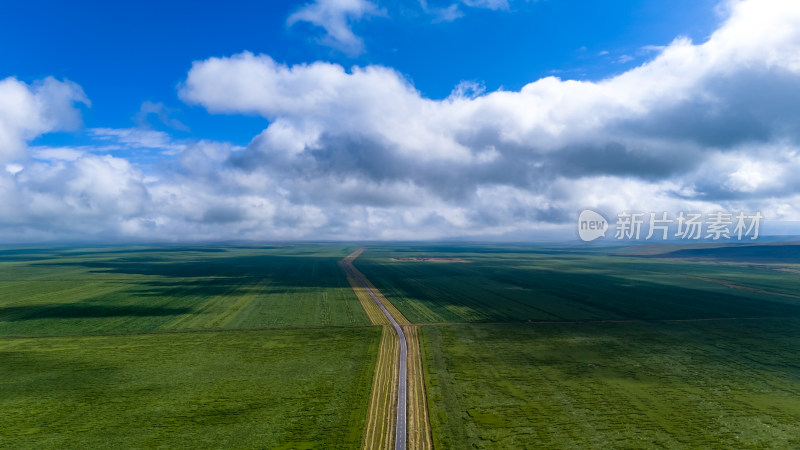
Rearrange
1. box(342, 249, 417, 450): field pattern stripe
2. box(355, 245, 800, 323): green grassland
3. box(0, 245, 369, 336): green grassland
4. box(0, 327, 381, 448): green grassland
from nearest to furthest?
box(0, 327, 381, 448): green grassland, box(342, 249, 417, 450): field pattern stripe, box(0, 245, 369, 336): green grassland, box(355, 245, 800, 323): green grassland

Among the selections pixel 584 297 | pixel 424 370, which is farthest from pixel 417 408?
pixel 584 297

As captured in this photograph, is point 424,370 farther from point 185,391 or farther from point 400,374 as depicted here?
point 185,391

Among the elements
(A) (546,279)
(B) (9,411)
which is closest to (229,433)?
(B) (9,411)

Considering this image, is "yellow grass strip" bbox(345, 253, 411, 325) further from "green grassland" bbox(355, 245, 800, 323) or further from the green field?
the green field

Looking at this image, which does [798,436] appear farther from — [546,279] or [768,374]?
[546,279]

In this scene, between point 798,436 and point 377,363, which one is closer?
point 798,436

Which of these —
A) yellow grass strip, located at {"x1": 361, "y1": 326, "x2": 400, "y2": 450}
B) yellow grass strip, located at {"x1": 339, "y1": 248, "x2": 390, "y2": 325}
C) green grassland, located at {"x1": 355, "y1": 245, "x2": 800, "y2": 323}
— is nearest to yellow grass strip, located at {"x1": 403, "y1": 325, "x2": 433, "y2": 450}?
yellow grass strip, located at {"x1": 361, "y1": 326, "x2": 400, "y2": 450}

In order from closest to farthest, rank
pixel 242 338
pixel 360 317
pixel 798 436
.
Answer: pixel 798 436 → pixel 242 338 → pixel 360 317
